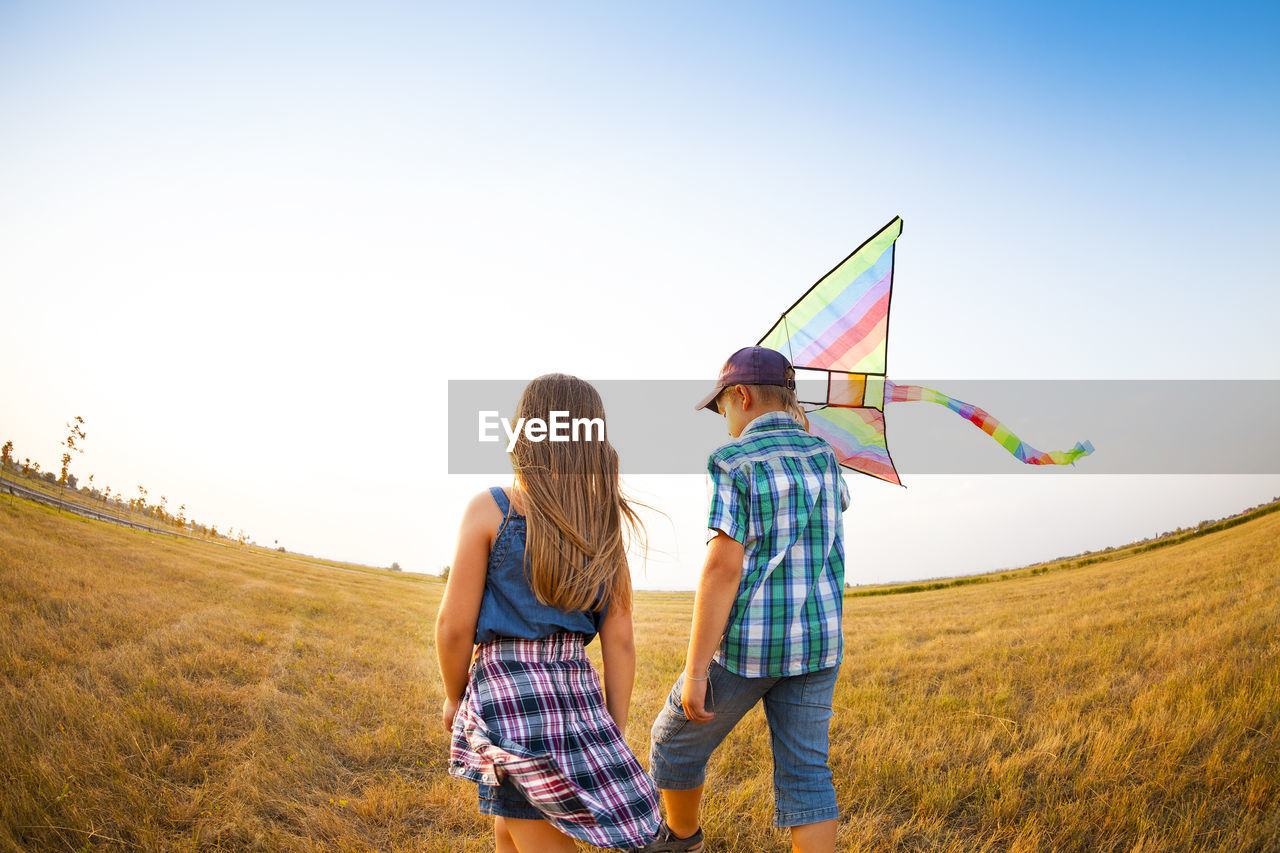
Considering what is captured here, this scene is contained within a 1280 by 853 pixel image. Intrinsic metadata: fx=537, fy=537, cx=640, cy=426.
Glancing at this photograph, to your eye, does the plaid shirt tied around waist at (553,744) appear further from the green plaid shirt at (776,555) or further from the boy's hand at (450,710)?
the green plaid shirt at (776,555)

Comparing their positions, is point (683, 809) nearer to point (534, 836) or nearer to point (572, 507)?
point (534, 836)

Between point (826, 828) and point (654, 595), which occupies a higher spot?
point (826, 828)

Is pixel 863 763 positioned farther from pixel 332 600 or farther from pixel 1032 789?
pixel 332 600

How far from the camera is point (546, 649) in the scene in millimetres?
1889

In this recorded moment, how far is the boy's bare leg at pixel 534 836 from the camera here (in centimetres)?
178

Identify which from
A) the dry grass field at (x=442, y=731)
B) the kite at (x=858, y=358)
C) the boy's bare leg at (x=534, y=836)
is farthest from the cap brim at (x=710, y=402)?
the dry grass field at (x=442, y=731)

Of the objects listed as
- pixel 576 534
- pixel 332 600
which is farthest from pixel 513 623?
pixel 332 600

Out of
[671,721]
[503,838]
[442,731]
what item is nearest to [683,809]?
[671,721]

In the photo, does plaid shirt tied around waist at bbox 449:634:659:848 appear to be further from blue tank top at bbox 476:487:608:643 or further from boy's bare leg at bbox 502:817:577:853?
boy's bare leg at bbox 502:817:577:853

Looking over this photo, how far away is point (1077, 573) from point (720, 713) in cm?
1061

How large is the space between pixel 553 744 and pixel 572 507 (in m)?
0.77

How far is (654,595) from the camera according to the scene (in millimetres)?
19000

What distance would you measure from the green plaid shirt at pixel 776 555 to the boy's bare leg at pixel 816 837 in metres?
0.67

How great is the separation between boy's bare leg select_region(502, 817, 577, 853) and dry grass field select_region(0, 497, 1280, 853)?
156cm
